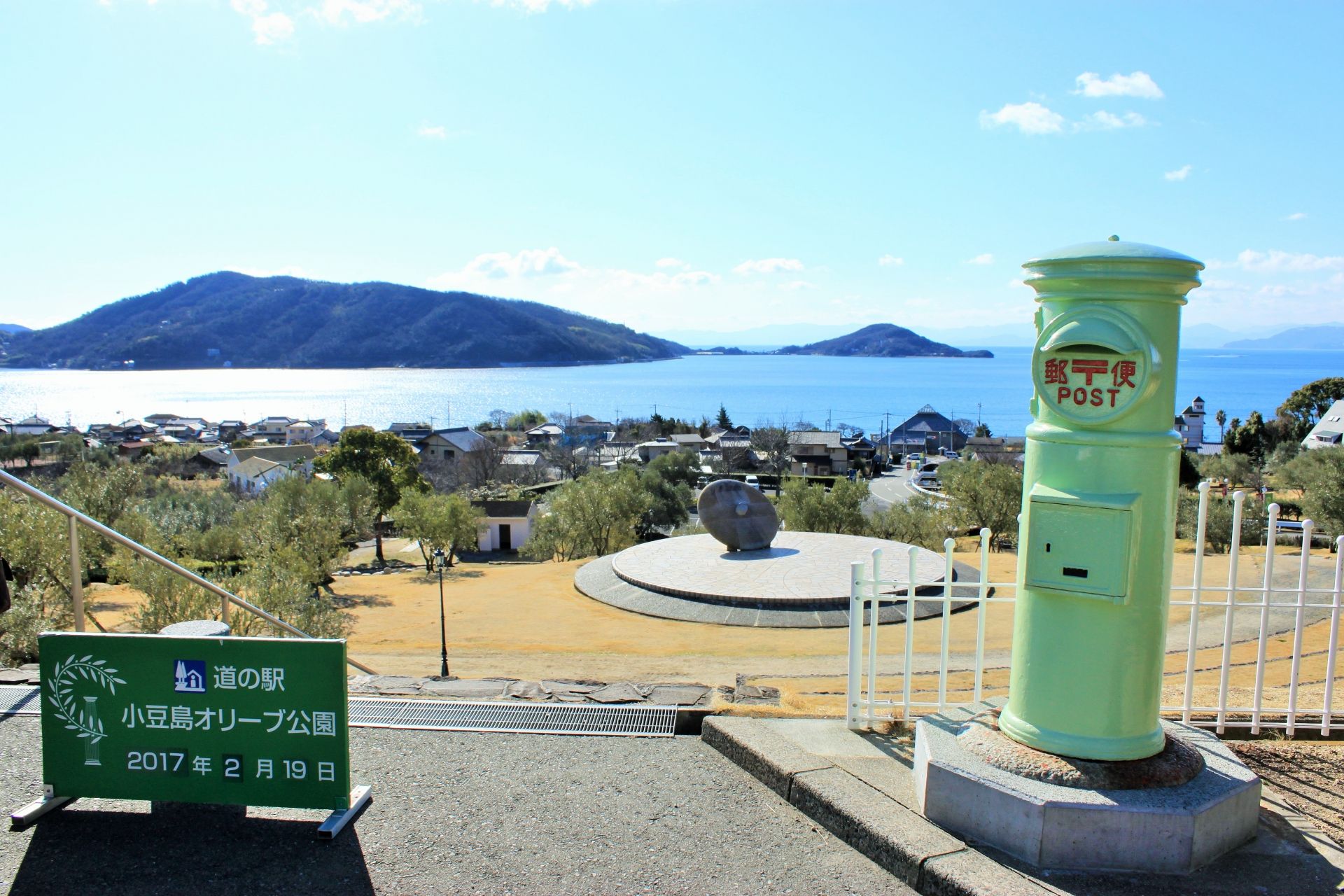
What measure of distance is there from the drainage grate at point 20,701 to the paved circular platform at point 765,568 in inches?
388

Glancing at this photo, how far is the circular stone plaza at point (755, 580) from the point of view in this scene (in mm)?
13524

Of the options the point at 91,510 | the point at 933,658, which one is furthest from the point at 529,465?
the point at 933,658

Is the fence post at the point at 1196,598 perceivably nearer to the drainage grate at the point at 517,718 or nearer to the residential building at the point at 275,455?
the drainage grate at the point at 517,718

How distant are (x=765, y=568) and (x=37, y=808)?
42.2 feet

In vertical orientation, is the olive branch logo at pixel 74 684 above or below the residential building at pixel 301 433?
above

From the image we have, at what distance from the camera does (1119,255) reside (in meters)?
3.40

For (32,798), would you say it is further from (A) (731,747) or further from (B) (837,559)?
(B) (837,559)

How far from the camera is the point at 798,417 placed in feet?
501

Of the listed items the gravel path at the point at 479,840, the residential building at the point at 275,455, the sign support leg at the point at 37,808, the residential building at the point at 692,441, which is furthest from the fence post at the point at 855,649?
the residential building at the point at 692,441

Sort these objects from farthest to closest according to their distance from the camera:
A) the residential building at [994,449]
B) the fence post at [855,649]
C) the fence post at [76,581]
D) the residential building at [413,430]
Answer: the residential building at [413,430], the residential building at [994,449], the fence post at [76,581], the fence post at [855,649]

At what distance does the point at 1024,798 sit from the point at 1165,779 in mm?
632

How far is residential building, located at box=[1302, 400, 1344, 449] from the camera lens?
46781 millimetres

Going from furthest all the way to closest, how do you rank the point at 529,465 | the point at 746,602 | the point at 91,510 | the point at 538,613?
the point at 529,465 → the point at 91,510 → the point at 538,613 → the point at 746,602

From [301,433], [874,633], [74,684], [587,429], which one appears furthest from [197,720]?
[301,433]
